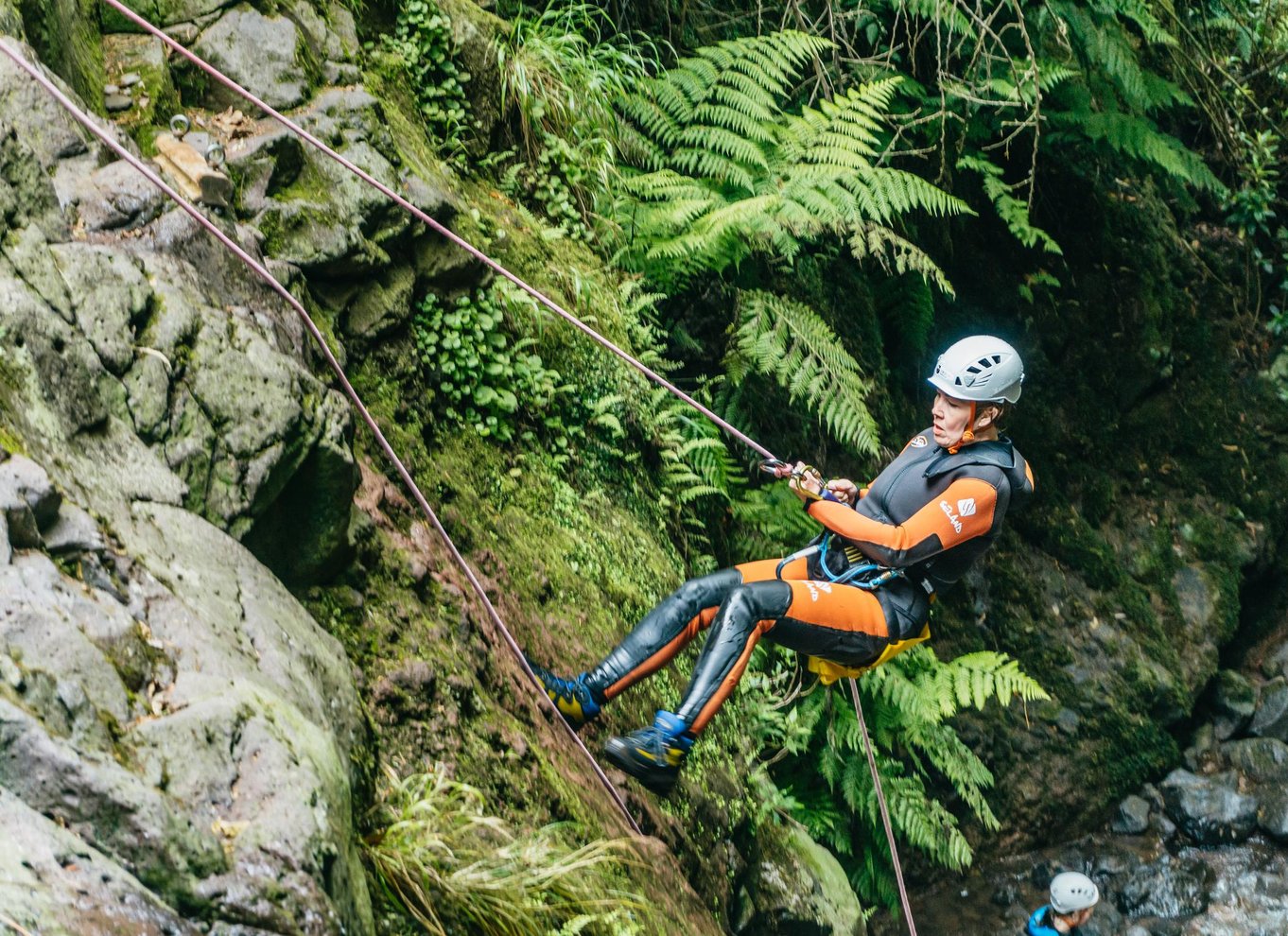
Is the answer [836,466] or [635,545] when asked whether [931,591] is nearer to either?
[635,545]

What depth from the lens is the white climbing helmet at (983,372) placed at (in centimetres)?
421

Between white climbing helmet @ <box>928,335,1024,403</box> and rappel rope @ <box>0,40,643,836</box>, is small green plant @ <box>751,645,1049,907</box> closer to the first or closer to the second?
rappel rope @ <box>0,40,643,836</box>

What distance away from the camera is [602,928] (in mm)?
3023

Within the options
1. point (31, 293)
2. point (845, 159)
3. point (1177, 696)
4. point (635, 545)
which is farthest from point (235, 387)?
point (1177, 696)

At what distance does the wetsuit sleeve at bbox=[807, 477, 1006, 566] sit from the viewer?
4.04 m

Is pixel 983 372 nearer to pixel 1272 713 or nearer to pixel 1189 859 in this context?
pixel 1189 859

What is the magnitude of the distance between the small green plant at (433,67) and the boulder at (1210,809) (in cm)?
724

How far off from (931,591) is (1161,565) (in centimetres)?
614

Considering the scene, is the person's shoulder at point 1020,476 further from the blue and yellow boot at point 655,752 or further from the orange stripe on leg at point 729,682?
the blue and yellow boot at point 655,752

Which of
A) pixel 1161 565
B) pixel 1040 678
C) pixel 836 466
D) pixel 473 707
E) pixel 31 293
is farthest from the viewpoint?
pixel 1161 565

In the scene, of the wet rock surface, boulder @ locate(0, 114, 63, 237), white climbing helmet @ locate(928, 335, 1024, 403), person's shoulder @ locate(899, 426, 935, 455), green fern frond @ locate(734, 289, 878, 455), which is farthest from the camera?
the wet rock surface

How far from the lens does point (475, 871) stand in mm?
2771

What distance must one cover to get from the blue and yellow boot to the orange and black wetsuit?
7cm

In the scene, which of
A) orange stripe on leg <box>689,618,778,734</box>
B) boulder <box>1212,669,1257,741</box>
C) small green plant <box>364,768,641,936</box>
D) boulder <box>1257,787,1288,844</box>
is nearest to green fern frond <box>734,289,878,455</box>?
orange stripe on leg <box>689,618,778,734</box>
